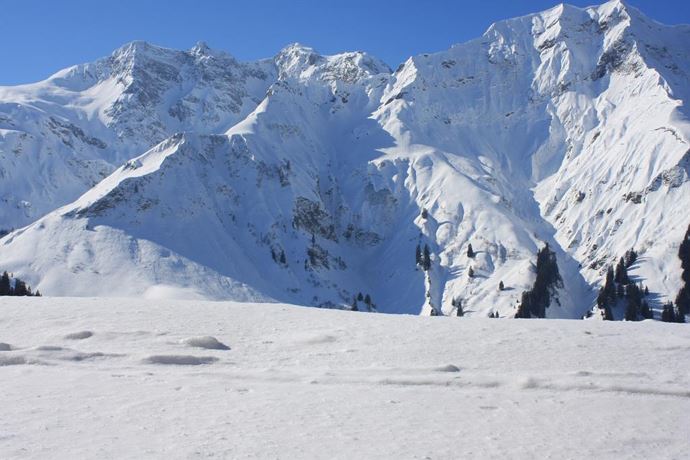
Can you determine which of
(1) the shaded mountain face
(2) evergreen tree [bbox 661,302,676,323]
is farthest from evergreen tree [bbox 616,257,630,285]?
(2) evergreen tree [bbox 661,302,676,323]

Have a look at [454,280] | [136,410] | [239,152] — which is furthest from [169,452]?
[239,152]

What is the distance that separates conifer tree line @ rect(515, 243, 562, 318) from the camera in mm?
122875

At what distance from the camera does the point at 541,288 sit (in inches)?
5128

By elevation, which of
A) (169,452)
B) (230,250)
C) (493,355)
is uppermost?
(230,250)

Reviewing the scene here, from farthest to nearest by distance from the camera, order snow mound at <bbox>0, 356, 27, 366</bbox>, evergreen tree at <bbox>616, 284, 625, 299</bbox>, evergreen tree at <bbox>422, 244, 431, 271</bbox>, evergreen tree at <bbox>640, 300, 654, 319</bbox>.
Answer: evergreen tree at <bbox>422, 244, 431, 271</bbox>, evergreen tree at <bbox>616, 284, 625, 299</bbox>, evergreen tree at <bbox>640, 300, 654, 319</bbox>, snow mound at <bbox>0, 356, 27, 366</bbox>

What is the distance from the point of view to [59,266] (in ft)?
383

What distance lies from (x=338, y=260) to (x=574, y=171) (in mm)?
81176

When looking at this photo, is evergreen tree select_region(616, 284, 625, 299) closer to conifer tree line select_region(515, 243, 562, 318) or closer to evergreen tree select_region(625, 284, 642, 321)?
evergreen tree select_region(625, 284, 642, 321)

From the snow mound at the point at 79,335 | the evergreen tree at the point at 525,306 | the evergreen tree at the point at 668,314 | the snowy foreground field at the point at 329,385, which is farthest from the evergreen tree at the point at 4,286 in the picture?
the evergreen tree at the point at 668,314

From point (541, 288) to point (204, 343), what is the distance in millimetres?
118140

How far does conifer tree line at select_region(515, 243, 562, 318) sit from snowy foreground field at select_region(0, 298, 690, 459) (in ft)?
327

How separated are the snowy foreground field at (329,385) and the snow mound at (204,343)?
98 millimetres

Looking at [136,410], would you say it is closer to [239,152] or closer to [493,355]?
[493,355]

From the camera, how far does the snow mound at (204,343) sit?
66.2ft
